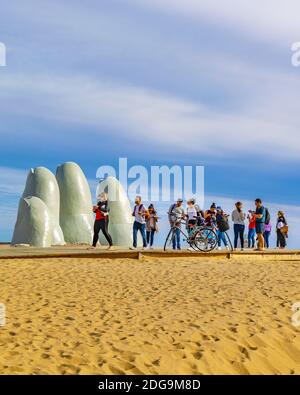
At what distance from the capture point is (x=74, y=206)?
34.5 metres

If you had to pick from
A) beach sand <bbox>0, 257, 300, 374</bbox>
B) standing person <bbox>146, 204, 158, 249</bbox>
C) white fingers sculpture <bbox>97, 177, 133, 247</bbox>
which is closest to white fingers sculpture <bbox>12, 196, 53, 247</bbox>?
white fingers sculpture <bbox>97, 177, 133, 247</bbox>

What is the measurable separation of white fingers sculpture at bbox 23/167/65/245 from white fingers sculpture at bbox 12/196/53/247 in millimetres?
3190

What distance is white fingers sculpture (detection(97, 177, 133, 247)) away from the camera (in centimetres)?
3478

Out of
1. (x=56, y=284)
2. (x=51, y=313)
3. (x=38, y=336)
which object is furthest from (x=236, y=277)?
(x=38, y=336)

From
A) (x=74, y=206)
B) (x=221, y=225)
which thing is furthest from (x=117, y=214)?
(x=221, y=225)

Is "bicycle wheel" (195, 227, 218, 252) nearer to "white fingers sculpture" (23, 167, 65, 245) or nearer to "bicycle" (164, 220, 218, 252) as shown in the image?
"bicycle" (164, 220, 218, 252)

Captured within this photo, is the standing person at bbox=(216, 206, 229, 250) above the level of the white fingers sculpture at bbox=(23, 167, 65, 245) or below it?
below

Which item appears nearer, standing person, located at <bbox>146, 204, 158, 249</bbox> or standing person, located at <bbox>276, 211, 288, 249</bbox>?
standing person, located at <bbox>146, 204, 158, 249</bbox>

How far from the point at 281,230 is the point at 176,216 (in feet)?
22.9

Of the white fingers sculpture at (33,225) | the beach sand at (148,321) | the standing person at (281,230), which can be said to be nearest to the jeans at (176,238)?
the beach sand at (148,321)

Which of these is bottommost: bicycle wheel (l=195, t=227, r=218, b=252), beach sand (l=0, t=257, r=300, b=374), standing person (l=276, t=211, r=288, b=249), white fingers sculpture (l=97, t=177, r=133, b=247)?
beach sand (l=0, t=257, r=300, b=374)

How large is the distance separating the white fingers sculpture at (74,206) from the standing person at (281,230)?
11888 millimetres

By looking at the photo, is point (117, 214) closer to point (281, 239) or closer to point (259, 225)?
point (281, 239)
